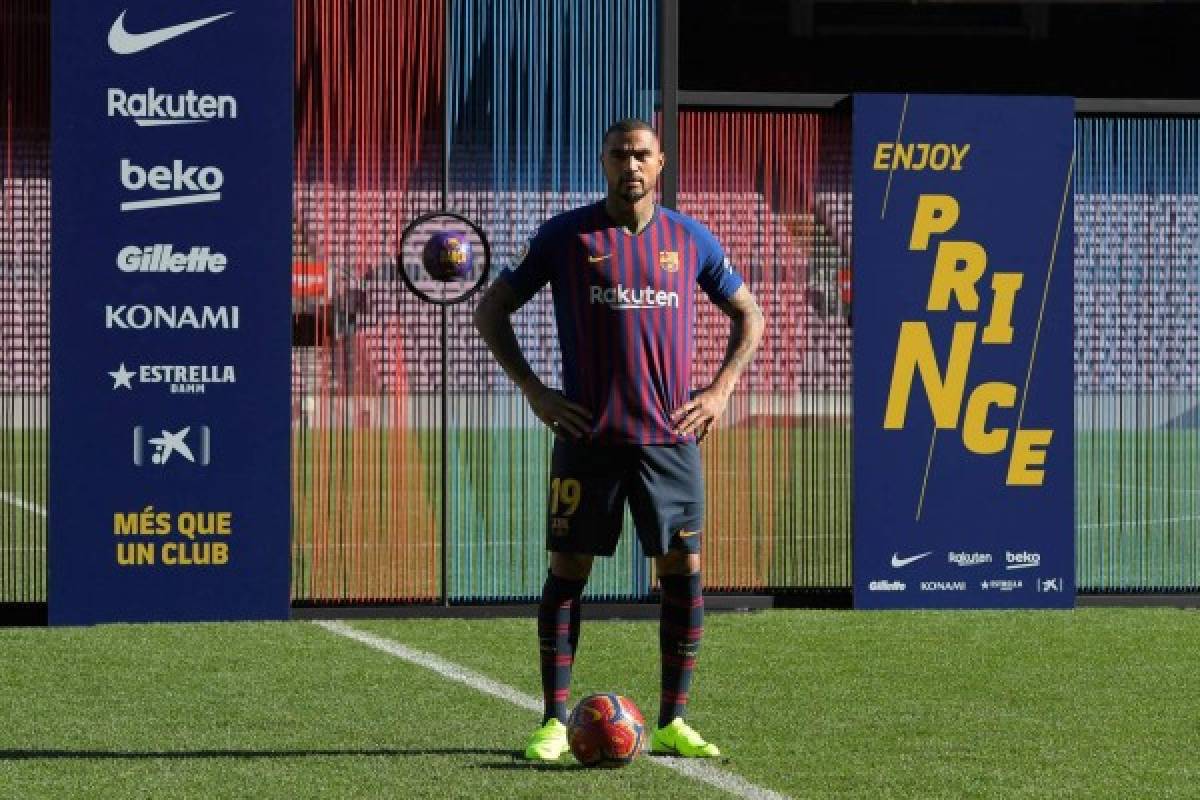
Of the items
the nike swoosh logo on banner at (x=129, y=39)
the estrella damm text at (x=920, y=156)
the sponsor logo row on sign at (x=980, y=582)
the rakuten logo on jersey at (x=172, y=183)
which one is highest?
the nike swoosh logo on banner at (x=129, y=39)

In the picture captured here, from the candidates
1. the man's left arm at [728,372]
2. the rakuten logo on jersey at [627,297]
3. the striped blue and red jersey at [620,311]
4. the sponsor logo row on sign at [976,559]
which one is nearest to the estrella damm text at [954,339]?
the sponsor logo row on sign at [976,559]

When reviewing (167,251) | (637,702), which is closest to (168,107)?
(167,251)

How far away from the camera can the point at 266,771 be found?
233 inches

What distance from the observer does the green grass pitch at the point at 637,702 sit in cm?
581

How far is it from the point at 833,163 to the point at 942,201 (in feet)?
1.76

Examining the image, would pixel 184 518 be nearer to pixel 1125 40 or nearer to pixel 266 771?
pixel 266 771

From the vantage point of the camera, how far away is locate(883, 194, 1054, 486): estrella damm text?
9516 millimetres

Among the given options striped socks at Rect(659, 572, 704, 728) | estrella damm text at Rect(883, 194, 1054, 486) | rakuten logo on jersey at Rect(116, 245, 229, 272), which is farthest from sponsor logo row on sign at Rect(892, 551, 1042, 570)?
striped socks at Rect(659, 572, 704, 728)

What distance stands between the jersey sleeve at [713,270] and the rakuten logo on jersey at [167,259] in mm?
3211

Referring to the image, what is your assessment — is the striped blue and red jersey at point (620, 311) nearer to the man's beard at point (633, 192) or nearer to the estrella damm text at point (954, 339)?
the man's beard at point (633, 192)

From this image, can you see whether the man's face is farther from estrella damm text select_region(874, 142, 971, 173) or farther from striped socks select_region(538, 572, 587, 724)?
estrella damm text select_region(874, 142, 971, 173)

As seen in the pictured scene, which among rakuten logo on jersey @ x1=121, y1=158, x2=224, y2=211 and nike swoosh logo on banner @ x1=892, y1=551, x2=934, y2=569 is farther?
Answer: nike swoosh logo on banner @ x1=892, y1=551, x2=934, y2=569

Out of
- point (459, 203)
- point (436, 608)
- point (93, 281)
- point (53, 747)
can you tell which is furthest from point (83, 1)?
point (53, 747)

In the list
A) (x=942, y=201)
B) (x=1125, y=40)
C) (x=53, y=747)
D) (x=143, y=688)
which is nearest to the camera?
(x=53, y=747)
